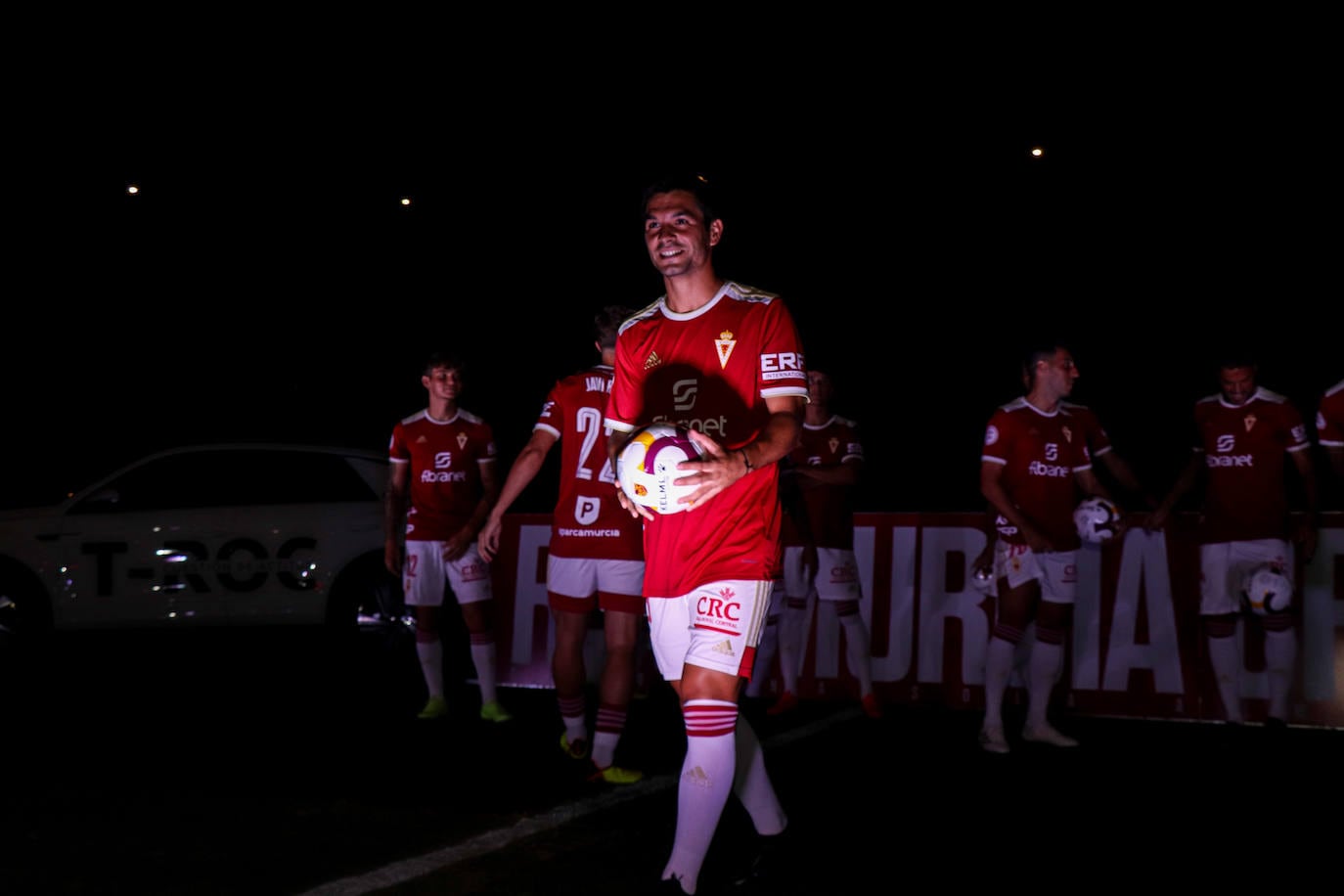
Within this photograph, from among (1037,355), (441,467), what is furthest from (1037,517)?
(441,467)

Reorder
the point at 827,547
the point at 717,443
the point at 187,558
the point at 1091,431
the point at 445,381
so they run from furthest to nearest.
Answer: the point at 187,558
the point at 827,547
the point at 445,381
the point at 1091,431
the point at 717,443

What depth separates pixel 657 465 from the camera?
3783 millimetres

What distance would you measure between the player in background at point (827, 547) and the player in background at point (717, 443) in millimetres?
4276

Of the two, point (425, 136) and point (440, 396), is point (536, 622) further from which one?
point (425, 136)

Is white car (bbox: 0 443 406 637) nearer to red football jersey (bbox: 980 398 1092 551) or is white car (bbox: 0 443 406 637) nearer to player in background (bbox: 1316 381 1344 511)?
red football jersey (bbox: 980 398 1092 551)

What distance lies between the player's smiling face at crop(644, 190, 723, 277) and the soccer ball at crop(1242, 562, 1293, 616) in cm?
494

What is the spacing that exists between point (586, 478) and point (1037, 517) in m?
2.89

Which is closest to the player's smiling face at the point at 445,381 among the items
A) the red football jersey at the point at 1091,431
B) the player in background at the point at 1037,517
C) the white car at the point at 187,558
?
the white car at the point at 187,558

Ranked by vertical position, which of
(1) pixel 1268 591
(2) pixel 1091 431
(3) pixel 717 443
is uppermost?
(2) pixel 1091 431

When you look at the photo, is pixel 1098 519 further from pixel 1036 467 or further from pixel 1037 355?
pixel 1037 355

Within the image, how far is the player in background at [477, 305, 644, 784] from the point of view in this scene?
252 inches

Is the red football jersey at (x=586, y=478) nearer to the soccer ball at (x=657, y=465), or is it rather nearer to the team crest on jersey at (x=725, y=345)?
the team crest on jersey at (x=725, y=345)

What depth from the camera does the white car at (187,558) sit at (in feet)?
35.3

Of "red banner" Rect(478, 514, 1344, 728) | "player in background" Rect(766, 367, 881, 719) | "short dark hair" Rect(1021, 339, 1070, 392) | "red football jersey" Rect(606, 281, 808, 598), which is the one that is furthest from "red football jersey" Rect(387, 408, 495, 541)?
"red football jersey" Rect(606, 281, 808, 598)
